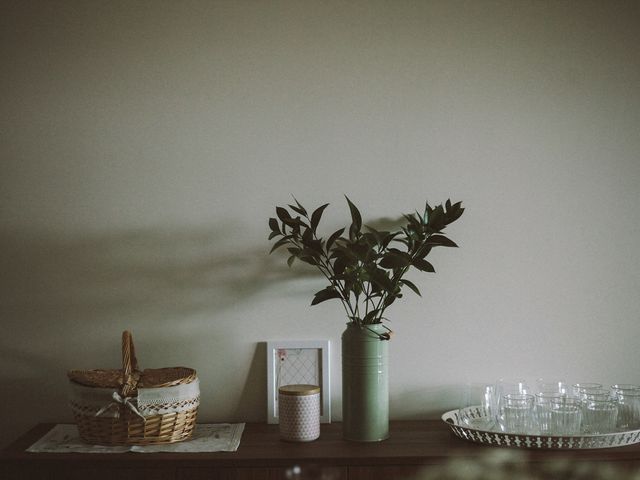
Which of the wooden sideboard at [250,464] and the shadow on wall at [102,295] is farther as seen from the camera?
the shadow on wall at [102,295]

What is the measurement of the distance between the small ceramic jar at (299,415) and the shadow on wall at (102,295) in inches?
11.6

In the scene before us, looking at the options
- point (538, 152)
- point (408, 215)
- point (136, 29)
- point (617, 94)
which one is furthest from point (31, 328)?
point (617, 94)

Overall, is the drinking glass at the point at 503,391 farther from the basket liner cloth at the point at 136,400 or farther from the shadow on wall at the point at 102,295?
the basket liner cloth at the point at 136,400

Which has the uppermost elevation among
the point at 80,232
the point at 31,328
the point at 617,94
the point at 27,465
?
the point at 617,94

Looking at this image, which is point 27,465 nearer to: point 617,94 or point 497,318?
point 497,318

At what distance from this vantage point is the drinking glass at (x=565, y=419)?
1.90 meters

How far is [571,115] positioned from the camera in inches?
90.1

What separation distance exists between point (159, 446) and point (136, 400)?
0.15m

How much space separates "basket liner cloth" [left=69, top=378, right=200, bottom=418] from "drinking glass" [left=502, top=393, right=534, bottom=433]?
957mm

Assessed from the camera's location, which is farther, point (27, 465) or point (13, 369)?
point (13, 369)

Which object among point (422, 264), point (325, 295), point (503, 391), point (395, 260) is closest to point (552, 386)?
point (503, 391)

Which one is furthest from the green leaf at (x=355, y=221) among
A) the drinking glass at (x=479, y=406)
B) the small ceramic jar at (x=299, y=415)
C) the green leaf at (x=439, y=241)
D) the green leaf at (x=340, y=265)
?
the drinking glass at (x=479, y=406)

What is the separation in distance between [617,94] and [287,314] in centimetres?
139

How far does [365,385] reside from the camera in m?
1.96
